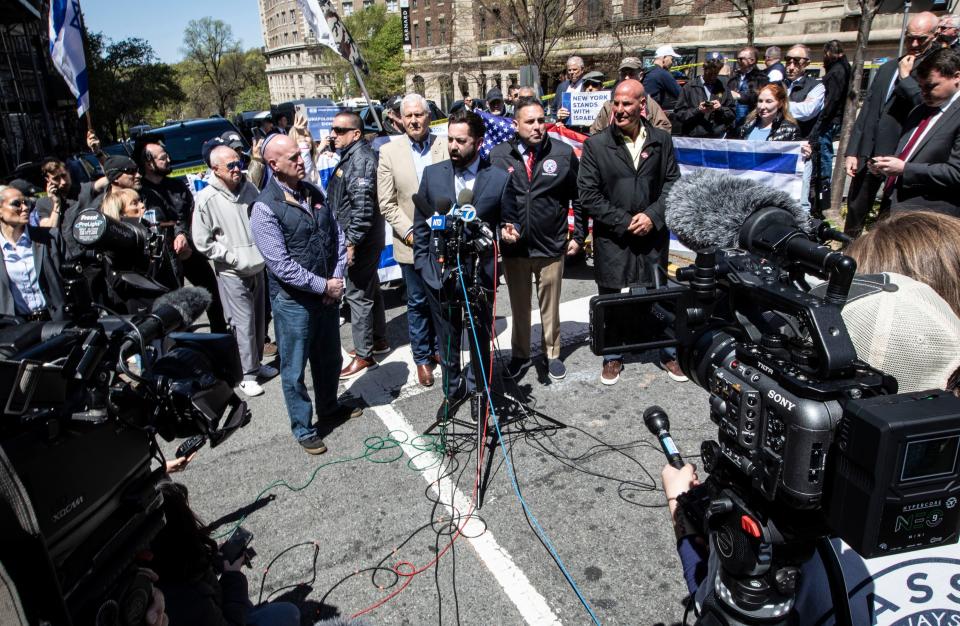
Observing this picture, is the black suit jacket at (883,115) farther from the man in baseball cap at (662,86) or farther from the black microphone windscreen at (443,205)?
the man in baseball cap at (662,86)

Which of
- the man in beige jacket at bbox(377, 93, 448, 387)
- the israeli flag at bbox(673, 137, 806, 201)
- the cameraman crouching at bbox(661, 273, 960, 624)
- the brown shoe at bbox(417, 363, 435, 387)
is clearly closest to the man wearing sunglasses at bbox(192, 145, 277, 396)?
the man in beige jacket at bbox(377, 93, 448, 387)

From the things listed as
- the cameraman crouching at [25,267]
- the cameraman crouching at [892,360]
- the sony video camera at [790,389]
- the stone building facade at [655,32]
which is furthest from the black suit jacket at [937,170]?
the stone building facade at [655,32]

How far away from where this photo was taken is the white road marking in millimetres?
3035

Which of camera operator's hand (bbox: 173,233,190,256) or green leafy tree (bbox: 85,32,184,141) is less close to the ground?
green leafy tree (bbox: 85,32,184,141)

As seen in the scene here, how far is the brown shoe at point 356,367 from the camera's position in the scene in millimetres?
5734

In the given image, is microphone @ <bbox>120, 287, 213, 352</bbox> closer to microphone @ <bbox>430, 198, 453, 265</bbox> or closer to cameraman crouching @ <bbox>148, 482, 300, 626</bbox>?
cameraman crouching @ <bbox>148, 482, 300, 626</bbox>

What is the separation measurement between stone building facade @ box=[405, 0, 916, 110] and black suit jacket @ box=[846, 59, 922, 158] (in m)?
15.6

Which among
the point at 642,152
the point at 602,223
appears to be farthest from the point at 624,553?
the point at 642,152

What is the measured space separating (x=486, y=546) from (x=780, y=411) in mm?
2503

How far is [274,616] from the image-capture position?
234 cm

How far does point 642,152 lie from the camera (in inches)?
192

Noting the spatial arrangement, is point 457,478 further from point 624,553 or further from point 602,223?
point 602,223

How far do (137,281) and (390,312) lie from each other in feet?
15.1

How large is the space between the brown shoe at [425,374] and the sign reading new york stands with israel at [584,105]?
18.8ft
